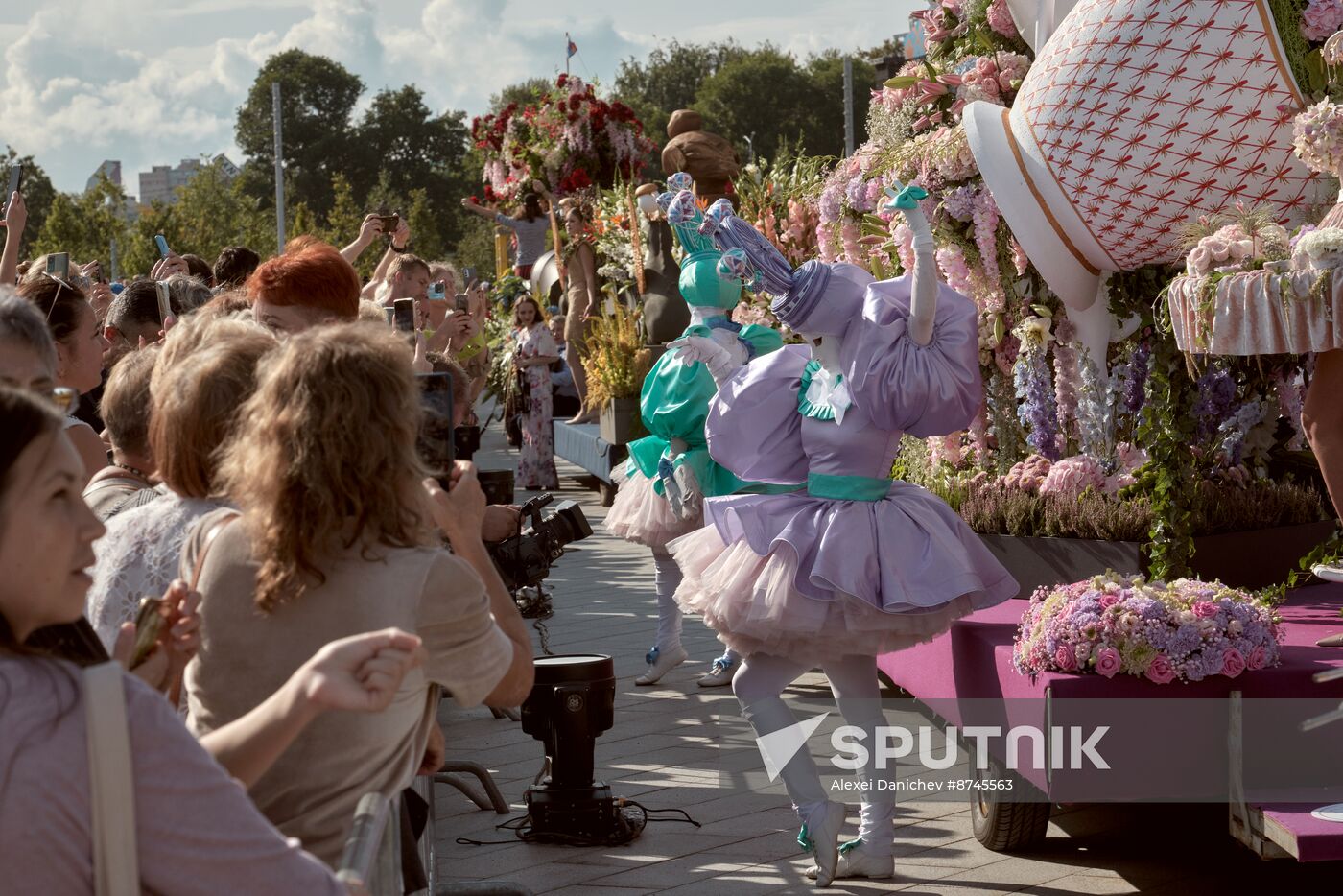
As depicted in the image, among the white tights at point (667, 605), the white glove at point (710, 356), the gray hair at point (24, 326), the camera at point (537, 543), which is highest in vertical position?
the gray hair at point (24, 326)

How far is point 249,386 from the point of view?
107 inches

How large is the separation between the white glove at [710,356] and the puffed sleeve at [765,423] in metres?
1.32

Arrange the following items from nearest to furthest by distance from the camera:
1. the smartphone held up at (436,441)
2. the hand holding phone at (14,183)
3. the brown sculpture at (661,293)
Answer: the smartphone held up at (436,441) → the hand holding phone at (14,183) → the brown sculpture at (661,293)

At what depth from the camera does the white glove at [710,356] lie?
21.8ft

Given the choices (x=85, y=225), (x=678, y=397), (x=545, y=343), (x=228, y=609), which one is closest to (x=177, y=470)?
(x=228, y=609)

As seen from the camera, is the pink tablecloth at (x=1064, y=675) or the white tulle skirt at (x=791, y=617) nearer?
the pink tablecloth at (x=1064, y=675)

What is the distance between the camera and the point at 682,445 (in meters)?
6.75

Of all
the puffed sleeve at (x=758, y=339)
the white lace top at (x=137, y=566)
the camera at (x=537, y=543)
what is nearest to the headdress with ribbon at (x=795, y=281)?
the camera at (x=537, y=543)

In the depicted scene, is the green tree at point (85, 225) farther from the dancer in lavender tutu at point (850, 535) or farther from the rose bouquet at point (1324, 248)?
the rose bouquet at point (1324, 248)

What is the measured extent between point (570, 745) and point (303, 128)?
61.6 metres

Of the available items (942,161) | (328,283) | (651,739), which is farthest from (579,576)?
(328,283)

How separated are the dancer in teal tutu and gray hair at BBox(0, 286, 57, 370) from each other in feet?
12.9

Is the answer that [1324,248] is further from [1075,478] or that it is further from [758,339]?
[758,339]

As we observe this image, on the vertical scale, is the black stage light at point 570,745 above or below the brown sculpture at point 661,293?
below
